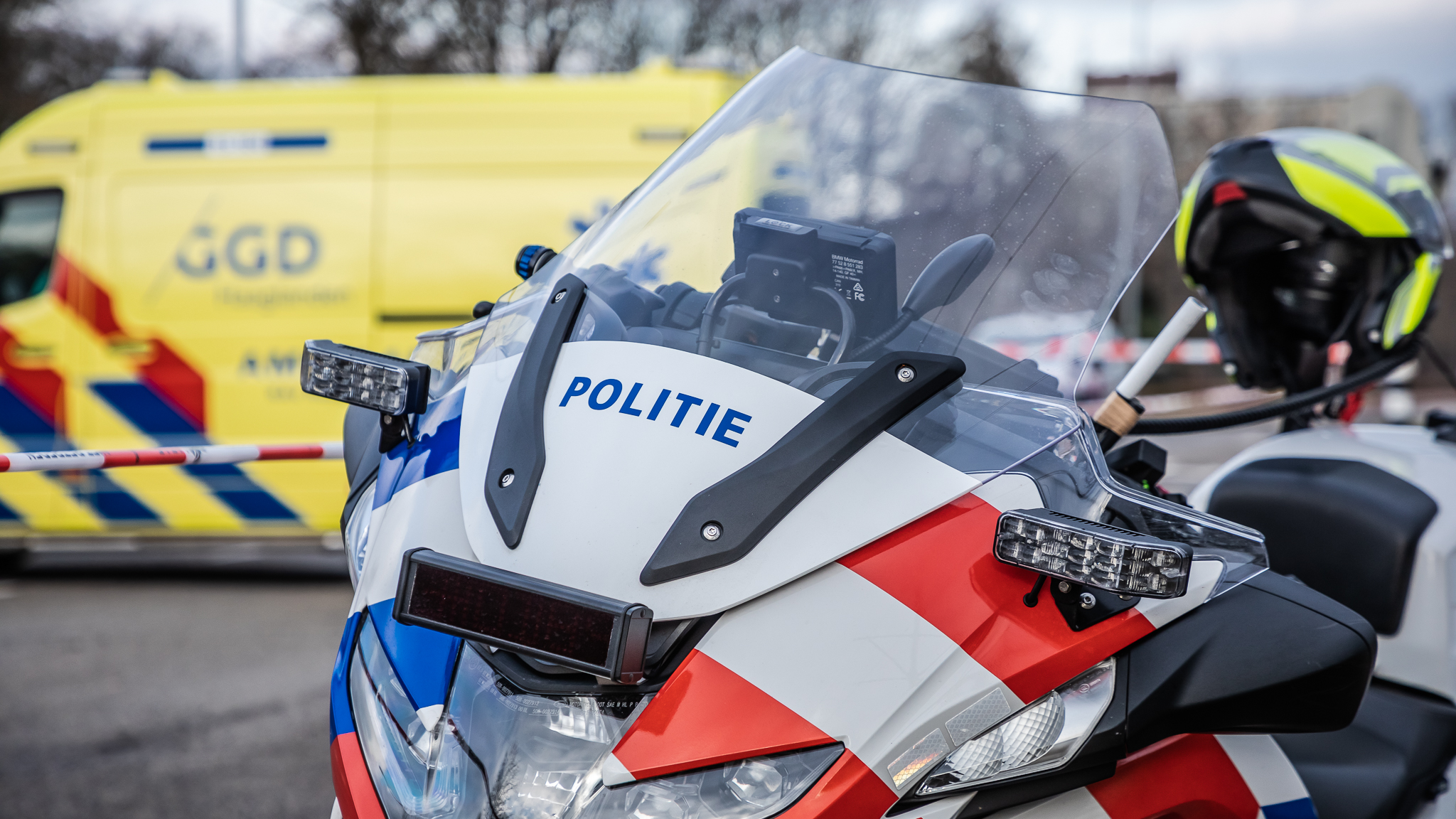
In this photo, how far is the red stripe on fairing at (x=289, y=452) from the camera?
2629mm

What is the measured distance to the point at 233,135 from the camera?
6215mm

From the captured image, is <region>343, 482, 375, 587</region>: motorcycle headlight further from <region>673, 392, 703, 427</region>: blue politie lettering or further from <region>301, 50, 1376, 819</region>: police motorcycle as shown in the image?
<region>673, 392, 703, 427</region>: blue politie lettering

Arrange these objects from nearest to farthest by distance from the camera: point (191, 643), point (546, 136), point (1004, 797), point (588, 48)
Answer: point (1004, 797)
point (191, 643)
point (546, 136)
point (588, 48)

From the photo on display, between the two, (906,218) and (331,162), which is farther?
(331,162)

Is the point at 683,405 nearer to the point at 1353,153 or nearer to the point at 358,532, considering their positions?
the point at 358,532

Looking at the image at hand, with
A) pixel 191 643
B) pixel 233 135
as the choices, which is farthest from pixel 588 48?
pixel 191 643

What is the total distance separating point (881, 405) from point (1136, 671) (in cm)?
39

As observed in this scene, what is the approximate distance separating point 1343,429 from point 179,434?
557cm

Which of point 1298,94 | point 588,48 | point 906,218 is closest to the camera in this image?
point 906,218

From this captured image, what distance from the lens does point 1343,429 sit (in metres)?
2.50

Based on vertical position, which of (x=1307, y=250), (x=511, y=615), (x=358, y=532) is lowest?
(x=358, y=532)

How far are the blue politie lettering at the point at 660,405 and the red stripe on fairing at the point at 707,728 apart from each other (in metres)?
0.27

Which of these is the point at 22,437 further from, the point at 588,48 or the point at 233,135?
the point at 588,48

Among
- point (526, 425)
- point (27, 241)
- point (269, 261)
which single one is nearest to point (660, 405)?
point (526, 425)
